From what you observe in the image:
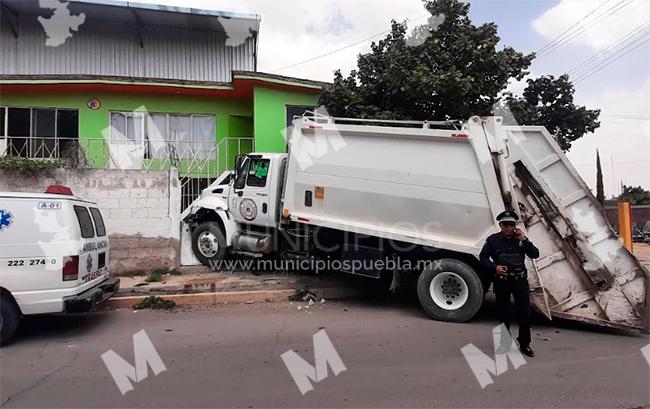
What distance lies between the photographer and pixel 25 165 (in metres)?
9.40

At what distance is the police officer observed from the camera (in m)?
5.11

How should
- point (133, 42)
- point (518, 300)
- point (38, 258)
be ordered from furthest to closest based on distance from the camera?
point (133, 42) < point (38, 258) < point (518, 300)

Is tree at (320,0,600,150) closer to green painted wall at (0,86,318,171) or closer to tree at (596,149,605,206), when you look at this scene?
green painted wall at (0,86,318,171)

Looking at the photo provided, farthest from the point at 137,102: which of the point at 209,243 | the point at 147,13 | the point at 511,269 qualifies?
the point at 511,269

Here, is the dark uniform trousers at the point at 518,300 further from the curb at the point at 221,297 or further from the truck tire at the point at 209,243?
the truck tire at the point at 209,243

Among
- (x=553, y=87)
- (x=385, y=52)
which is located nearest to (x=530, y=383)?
→ (x=385, y=52)

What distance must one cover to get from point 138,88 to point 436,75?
7799 millimetres

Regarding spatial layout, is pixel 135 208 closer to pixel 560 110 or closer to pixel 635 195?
pixel 560 110

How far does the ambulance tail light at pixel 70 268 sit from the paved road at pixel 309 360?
0.80 metres

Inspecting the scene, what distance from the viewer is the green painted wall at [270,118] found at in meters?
12.6

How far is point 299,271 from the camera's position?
9203mm

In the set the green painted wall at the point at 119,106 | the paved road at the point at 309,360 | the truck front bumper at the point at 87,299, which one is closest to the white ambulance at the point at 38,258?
the truck front bumper at the point at 87,299

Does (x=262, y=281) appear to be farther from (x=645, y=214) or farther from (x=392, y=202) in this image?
(x=645, y=214)

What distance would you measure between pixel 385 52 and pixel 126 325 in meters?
8.64
